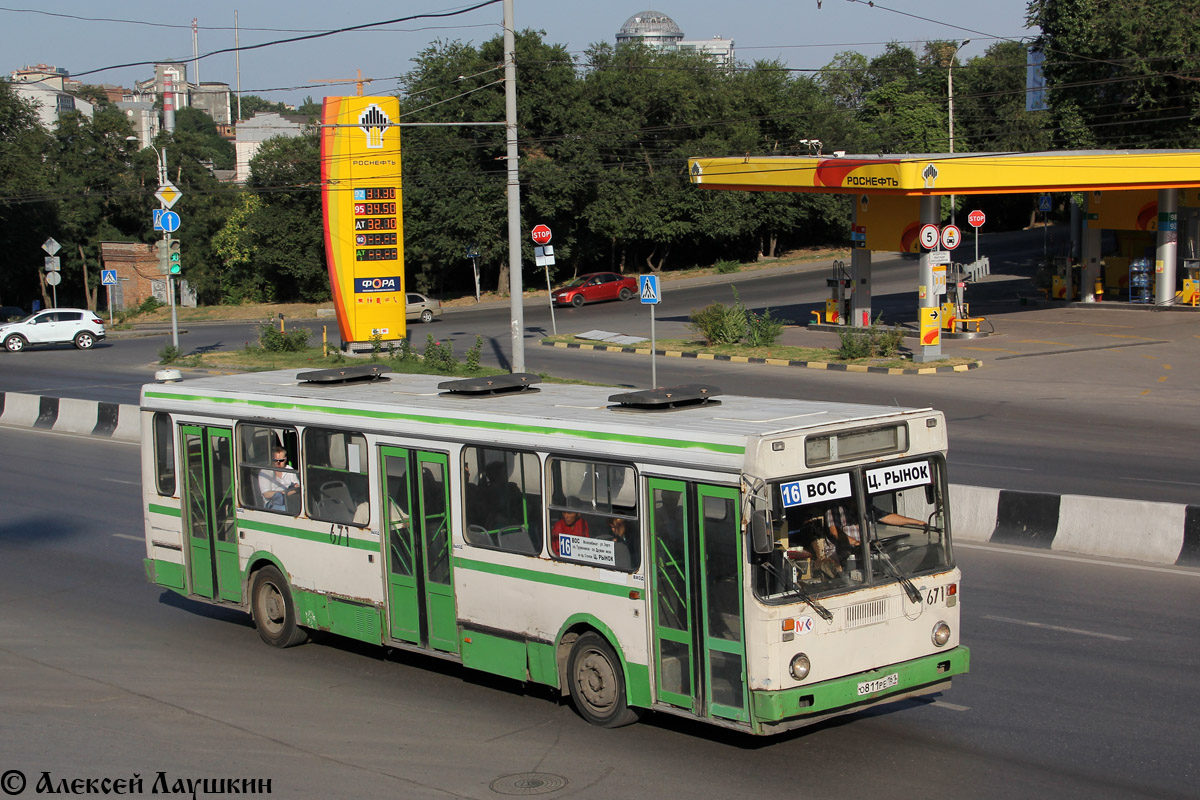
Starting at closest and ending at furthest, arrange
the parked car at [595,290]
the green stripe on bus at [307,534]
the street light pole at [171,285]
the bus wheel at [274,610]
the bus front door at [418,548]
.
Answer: the bus front door at [418,548] < the green stripe on bus at [307,534] < the bus wheel at [274,610] < the street light pole at [171,285] < the parked car at [595,290]

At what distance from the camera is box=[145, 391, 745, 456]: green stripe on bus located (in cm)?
732

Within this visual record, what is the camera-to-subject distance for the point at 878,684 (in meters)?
7.34

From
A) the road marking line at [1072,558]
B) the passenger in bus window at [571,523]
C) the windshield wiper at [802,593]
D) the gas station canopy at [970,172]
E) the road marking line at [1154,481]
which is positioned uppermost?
the gas station canopy at [970,172]

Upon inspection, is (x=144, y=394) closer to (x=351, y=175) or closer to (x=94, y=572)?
(x=94, y=572)

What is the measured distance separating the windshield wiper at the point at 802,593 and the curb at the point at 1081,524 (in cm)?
710

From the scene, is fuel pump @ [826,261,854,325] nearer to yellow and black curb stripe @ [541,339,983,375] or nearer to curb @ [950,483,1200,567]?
yellow and black curb stripe @ [541,339,983,375]

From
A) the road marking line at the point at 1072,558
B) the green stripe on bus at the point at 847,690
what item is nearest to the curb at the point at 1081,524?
the road marking line at the point at 1072,558

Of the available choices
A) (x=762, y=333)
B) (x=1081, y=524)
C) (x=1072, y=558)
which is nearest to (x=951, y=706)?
(x=1072, y=558)

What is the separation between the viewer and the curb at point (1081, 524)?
12.5 metres

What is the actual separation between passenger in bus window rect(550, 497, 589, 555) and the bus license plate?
2.06m

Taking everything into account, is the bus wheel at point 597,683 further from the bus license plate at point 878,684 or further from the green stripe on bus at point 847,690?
the bus license plate at point 878,684

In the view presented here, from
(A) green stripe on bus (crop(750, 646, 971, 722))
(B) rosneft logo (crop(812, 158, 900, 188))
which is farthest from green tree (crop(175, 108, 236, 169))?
(A) green stripe on bus (crop(750, 646, 971, 722))

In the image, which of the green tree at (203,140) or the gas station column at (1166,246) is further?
the green tree at (203,140)

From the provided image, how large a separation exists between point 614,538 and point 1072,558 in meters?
7.28
